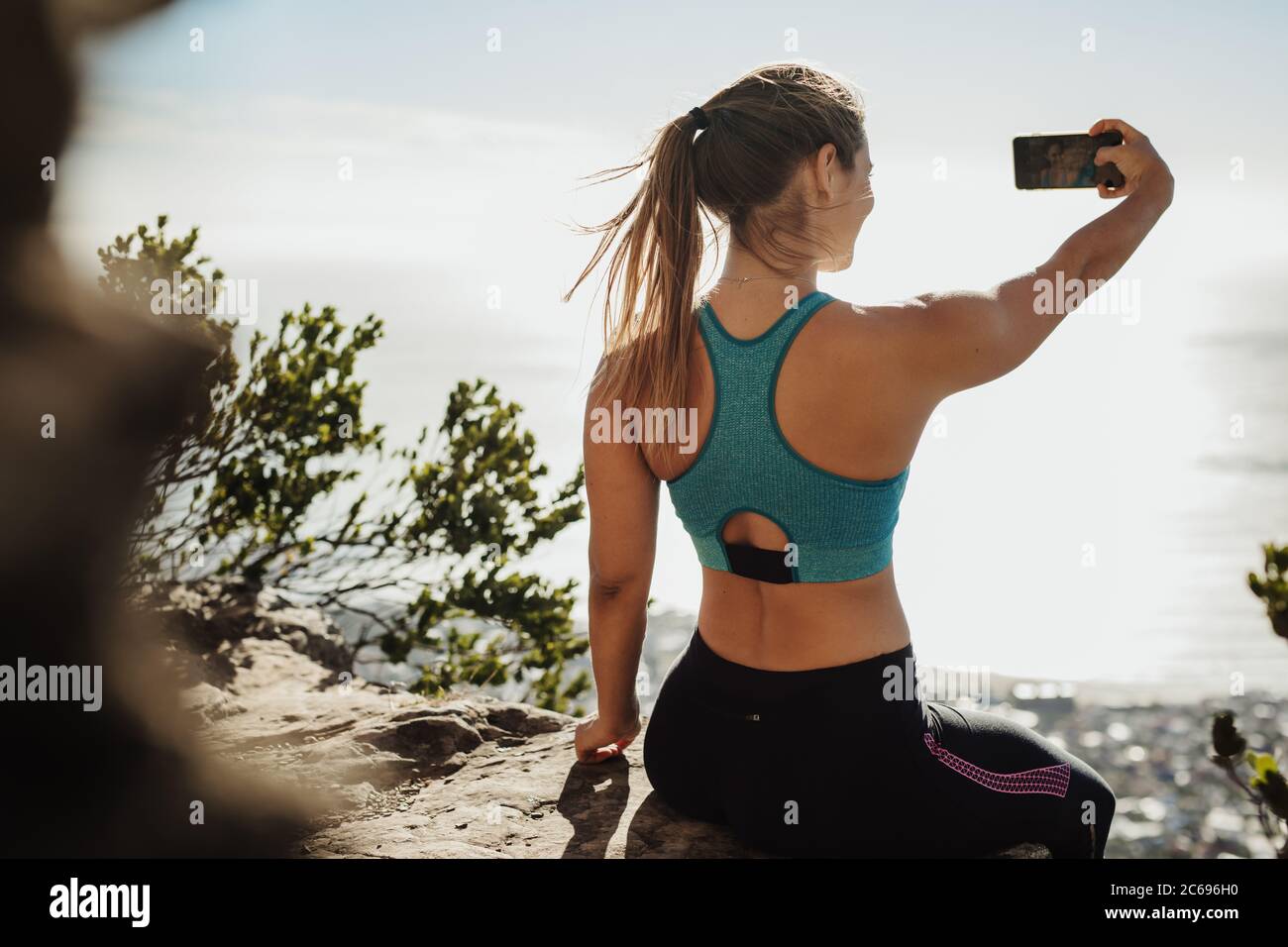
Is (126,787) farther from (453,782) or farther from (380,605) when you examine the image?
(380,605)

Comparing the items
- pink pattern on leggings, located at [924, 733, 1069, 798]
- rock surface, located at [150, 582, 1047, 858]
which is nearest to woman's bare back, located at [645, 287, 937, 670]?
pink pattern on leggings, located at [924, 733, 1069, 798]

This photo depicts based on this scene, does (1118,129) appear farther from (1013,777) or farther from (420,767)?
(420,767)

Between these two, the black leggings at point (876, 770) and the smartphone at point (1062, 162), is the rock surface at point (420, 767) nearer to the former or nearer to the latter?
the black leggings at point (876, 770)

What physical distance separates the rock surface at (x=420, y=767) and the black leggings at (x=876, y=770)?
5.4 inches

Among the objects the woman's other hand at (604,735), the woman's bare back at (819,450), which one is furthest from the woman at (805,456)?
the woman's other hand at (604,735)

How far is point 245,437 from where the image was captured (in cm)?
470

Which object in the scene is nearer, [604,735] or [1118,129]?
[1118,129]

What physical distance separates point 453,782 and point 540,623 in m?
1.92

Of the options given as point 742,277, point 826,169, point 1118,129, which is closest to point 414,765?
point 742,277

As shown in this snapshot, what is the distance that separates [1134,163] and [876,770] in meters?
1.41

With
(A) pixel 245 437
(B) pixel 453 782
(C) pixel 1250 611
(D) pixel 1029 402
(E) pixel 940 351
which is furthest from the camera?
(D) pixel 1029 402

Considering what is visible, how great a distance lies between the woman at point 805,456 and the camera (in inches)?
79.4

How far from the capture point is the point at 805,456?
2.04m
